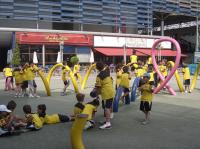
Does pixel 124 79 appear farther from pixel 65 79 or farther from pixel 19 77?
pixel 19 77

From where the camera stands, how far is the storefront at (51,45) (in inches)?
1566

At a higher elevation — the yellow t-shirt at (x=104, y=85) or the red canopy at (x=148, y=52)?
the red canopy at (x=148, y=52)

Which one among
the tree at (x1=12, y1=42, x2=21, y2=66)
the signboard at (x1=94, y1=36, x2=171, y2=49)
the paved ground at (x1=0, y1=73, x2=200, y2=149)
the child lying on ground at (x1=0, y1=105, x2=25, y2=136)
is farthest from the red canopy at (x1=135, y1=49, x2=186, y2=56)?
the child lying on ground at (x1=0, y1=105, x2=25, y2=136)

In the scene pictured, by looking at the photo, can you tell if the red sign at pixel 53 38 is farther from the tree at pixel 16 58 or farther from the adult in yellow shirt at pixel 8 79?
the adult in yellow shirt at pixel 8 79

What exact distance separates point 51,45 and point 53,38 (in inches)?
33.0

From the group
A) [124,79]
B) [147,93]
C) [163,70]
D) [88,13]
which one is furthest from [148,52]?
[147,93]

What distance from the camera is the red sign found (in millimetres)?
39438

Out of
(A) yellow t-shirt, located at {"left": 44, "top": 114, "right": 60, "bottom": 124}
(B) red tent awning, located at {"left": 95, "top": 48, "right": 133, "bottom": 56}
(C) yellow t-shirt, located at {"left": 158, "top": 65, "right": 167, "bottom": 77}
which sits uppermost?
(B) red tent awning, located at {"left": 95, "top": 48, "right": 133, "bottom": 56}

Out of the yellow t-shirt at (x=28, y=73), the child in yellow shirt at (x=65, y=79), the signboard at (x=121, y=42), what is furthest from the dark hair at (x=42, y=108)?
the signboard at (x=121, y=42)

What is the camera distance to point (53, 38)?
1629 inches

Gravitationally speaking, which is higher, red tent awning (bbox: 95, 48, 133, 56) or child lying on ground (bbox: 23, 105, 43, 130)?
red tent awning (bbox: 95, 48, 133, 56)

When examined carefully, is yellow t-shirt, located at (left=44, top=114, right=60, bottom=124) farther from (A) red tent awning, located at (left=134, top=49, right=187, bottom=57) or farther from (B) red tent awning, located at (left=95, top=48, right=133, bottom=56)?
(A) red tent awning, located at (left=134, top=49, right=187, bottom=57)

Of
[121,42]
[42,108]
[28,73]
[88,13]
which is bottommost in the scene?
[42,108]

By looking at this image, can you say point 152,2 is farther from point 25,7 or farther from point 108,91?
point 108,91
